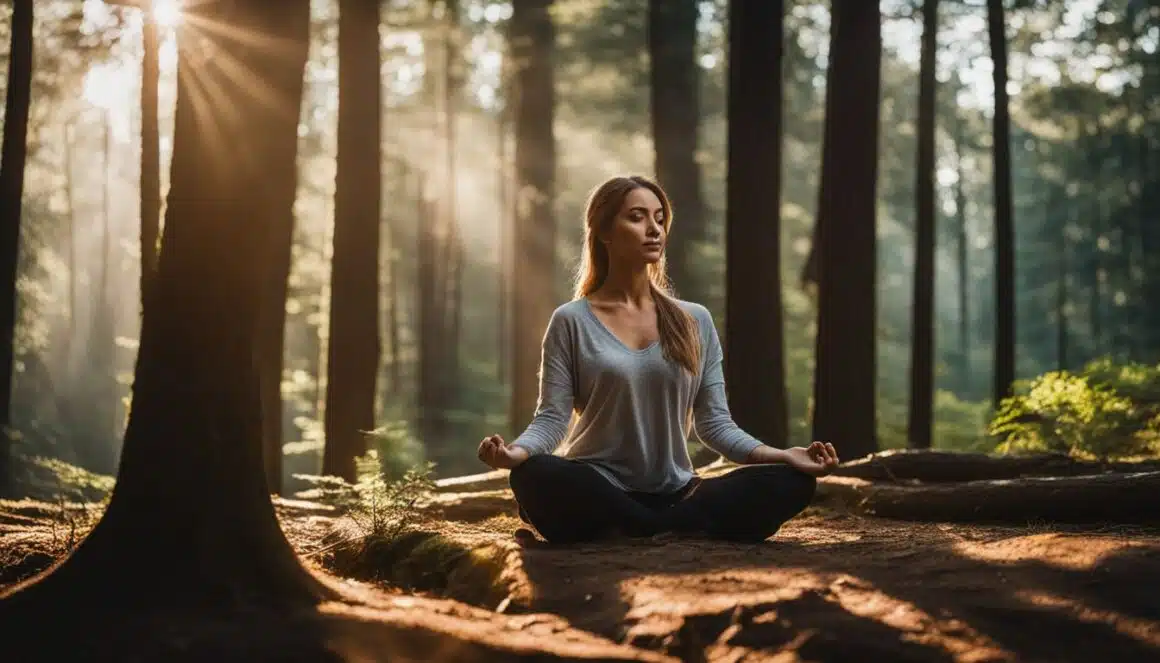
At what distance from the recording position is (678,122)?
21.0 metres

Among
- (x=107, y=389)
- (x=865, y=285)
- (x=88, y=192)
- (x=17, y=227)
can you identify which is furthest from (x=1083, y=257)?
(x=88, y=192)

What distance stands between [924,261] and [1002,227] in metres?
2.42

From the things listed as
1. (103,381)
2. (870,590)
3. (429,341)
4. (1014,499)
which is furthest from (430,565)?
(103,381)

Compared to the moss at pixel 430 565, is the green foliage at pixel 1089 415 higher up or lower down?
higher up

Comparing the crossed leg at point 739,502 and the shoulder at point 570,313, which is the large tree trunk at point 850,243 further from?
the shoulder at point 570,313

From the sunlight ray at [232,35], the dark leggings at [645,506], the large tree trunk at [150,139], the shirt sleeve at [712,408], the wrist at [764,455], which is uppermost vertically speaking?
the large tree trunk at [150,139]

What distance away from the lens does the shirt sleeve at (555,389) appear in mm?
6148

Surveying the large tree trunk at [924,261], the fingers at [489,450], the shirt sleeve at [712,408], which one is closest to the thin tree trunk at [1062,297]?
the large tree trunk at [924,261]

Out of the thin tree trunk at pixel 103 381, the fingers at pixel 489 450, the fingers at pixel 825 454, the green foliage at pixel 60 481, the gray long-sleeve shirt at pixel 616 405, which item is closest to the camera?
the fingers at pixel 489 450

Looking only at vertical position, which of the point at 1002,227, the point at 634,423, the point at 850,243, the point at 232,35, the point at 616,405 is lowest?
the point at 634,423

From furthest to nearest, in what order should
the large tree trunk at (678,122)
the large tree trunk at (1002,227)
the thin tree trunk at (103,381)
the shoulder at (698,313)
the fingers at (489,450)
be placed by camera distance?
1. the thin tree trunk at (103,381)
2. the large tree trunk at (678,122)
3. the large tree trunk at (1002,227)
4. the shoulder at (698,313)
5. the fingers at (489,450)

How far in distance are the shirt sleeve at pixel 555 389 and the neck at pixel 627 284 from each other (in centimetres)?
46

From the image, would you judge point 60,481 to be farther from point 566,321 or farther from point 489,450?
point 489,450

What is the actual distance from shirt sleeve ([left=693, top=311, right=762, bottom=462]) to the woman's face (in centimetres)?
56
